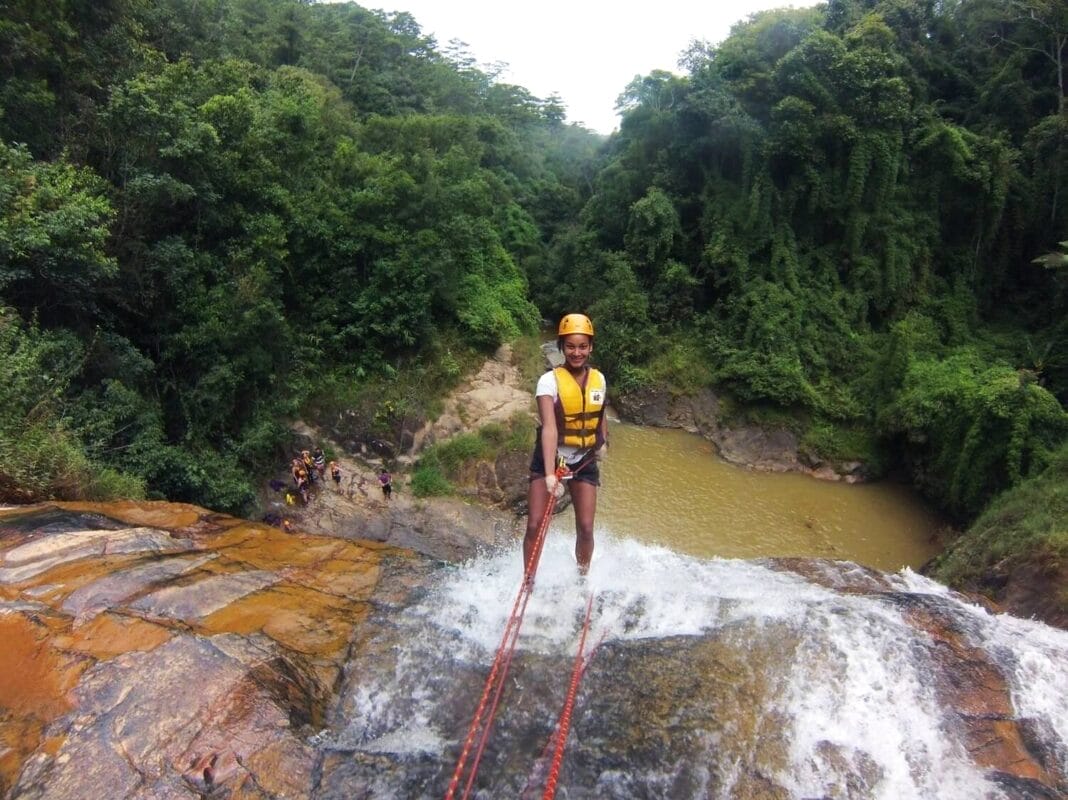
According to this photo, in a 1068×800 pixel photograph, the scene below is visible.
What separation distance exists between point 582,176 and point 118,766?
33.8 m

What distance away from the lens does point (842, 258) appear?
810 inches

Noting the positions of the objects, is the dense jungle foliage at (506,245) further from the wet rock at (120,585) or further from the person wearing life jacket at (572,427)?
the person wearing life jacket at (572,427)

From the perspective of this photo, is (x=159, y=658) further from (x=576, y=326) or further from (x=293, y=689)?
Result: (x=576, y=326)

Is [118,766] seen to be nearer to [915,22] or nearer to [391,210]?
[391,210]

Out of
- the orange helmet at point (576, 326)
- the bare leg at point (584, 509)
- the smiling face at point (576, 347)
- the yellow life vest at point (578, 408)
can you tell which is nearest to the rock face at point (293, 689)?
the bare leg at point (584, 509)

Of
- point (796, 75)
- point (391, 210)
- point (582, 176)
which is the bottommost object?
point (391, 210)

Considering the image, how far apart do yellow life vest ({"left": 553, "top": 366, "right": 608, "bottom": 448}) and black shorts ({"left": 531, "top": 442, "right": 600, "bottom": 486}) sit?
0.17 meters

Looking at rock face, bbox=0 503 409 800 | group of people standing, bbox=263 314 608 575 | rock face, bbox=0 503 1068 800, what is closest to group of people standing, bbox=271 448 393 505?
rock face, bbox=0 503 409 800

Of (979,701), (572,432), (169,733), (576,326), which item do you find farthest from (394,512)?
(979,701)

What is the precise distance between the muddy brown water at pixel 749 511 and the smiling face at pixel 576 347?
9.09 meters

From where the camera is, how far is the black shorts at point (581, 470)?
5117mm

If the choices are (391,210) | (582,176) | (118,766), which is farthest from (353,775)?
(582,176)

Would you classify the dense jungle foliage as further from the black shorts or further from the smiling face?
the smiling face

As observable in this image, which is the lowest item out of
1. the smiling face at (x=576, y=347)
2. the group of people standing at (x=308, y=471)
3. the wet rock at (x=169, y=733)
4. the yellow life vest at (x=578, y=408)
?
the group of people standing at (x=308, y=471)
